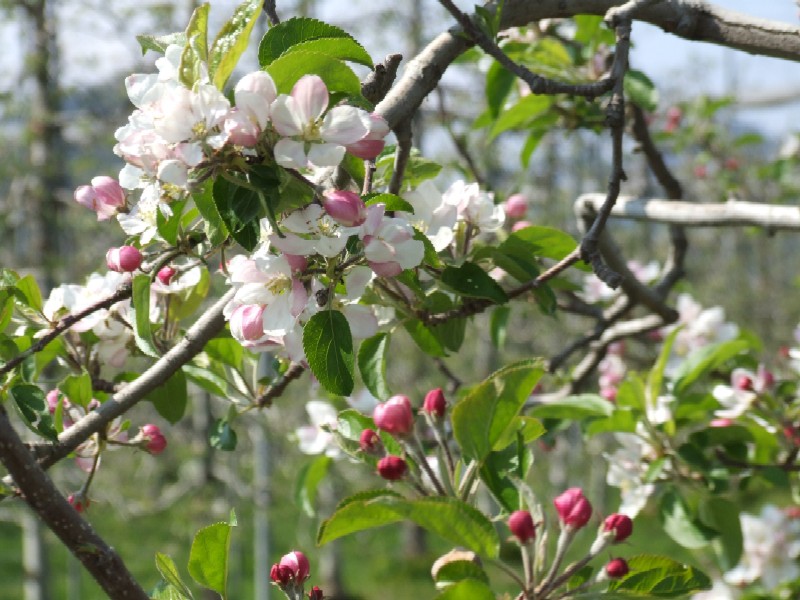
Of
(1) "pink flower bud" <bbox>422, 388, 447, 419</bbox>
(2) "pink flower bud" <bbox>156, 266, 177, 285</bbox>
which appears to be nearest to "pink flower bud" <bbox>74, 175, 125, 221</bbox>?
(2) "pink flower bud" <bbox>156, 266, 177, 285</bbox>

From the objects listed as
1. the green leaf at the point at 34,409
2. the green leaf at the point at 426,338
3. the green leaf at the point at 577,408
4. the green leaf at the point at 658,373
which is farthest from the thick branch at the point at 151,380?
the green leaf at the point at 658,373

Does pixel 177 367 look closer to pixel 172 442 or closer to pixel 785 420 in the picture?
pixel 785 420

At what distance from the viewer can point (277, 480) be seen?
828cm

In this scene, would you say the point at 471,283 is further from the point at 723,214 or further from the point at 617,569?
the point at 723,214

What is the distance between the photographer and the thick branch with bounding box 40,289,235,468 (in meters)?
1.04

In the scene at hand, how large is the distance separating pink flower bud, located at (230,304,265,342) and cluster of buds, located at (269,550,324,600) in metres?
0.21

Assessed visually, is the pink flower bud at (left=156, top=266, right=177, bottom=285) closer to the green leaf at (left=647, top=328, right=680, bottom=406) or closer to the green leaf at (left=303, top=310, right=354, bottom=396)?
the green leaf at (left=303, top=310, right=354, bottom=396)

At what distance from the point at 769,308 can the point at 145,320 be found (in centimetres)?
1018

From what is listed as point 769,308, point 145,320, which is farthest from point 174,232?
point 769,308

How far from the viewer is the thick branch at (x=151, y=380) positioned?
1037 millimetres

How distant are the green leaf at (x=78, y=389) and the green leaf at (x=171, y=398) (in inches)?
3.5

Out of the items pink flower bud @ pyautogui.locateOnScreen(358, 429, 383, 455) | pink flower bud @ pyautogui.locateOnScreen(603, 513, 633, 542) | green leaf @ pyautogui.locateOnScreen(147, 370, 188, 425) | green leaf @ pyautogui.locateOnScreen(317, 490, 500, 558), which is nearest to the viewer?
green leaf @ pyautogui.locateOnScreen(317, 490, 500, 558)

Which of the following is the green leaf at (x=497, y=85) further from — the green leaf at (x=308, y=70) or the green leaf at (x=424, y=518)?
the green leaf at (x=424, y=518)

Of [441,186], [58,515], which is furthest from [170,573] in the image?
[441,186]
